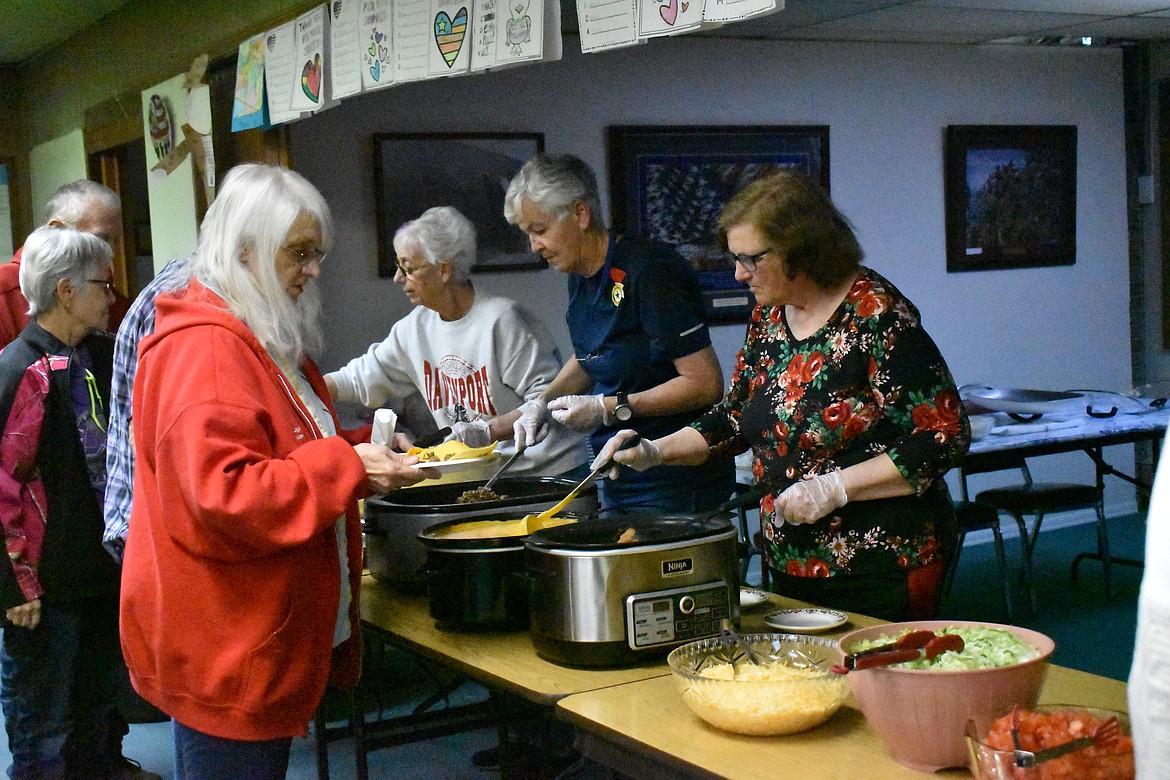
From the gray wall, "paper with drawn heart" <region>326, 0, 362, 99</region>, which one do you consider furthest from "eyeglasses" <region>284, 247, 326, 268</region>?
the gray wall

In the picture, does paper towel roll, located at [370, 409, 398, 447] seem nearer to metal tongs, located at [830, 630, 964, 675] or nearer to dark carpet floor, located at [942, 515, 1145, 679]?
→ metal tongs, located at [830, 630, 964, 675]

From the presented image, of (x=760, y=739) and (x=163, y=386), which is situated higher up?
(x=163, y=386)

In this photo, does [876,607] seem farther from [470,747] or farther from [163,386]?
[470,747]

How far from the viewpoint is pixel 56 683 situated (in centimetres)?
313

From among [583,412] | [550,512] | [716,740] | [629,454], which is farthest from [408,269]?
[716,740]

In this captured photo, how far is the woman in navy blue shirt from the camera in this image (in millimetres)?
2826

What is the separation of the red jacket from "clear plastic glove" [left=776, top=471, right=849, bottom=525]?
0.75 m

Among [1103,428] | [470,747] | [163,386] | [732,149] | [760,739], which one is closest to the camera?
[760,739]

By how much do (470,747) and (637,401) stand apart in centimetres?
A: 145

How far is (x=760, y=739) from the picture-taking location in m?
1.58

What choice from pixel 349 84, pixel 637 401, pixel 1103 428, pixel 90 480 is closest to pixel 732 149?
pixel 1103 428

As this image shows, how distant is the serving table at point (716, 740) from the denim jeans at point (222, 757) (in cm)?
46

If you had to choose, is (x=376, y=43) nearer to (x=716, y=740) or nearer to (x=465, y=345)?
(x=465, y=345)

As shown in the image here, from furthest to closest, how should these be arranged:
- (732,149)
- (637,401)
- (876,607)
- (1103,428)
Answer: (732,149) → (1103,428) → (637,401) → (876,607)
